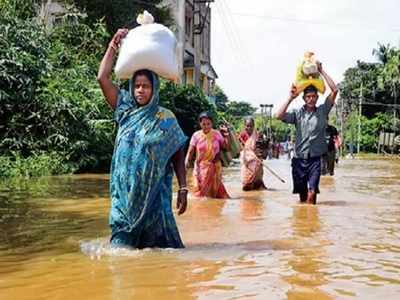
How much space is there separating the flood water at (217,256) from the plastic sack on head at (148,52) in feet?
4.89

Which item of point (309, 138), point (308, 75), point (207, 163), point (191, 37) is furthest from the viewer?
point (191, 37)

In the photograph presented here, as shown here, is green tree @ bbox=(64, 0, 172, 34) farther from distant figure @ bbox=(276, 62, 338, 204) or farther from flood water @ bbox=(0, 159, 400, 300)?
distant figure @ bbox=(276, 62, 338, 204)

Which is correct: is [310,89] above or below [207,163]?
above

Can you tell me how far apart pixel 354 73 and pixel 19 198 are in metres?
64.3

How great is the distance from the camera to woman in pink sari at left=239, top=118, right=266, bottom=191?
42.5 ft

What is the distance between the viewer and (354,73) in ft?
234

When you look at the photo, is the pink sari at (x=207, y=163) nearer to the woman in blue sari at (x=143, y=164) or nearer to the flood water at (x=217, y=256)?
the flood water at (x=217, y=256)

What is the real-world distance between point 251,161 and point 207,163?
2.24 metres

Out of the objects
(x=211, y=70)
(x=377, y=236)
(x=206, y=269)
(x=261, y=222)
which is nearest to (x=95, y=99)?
(x=261, y=222)

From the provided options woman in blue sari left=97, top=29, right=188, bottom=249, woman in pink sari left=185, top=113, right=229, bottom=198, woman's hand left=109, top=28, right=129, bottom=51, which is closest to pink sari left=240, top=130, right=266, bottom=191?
woman in pink sari left=185, top=113, right=229, bottom=198

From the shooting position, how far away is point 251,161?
510 inches

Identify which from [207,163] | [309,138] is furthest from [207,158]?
[309,138]

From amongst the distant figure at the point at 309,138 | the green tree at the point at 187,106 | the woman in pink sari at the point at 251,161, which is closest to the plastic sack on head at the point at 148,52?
the distant figure at the point at 309,138

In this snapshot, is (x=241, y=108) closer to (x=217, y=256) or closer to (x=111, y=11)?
(x=111, y=11)
